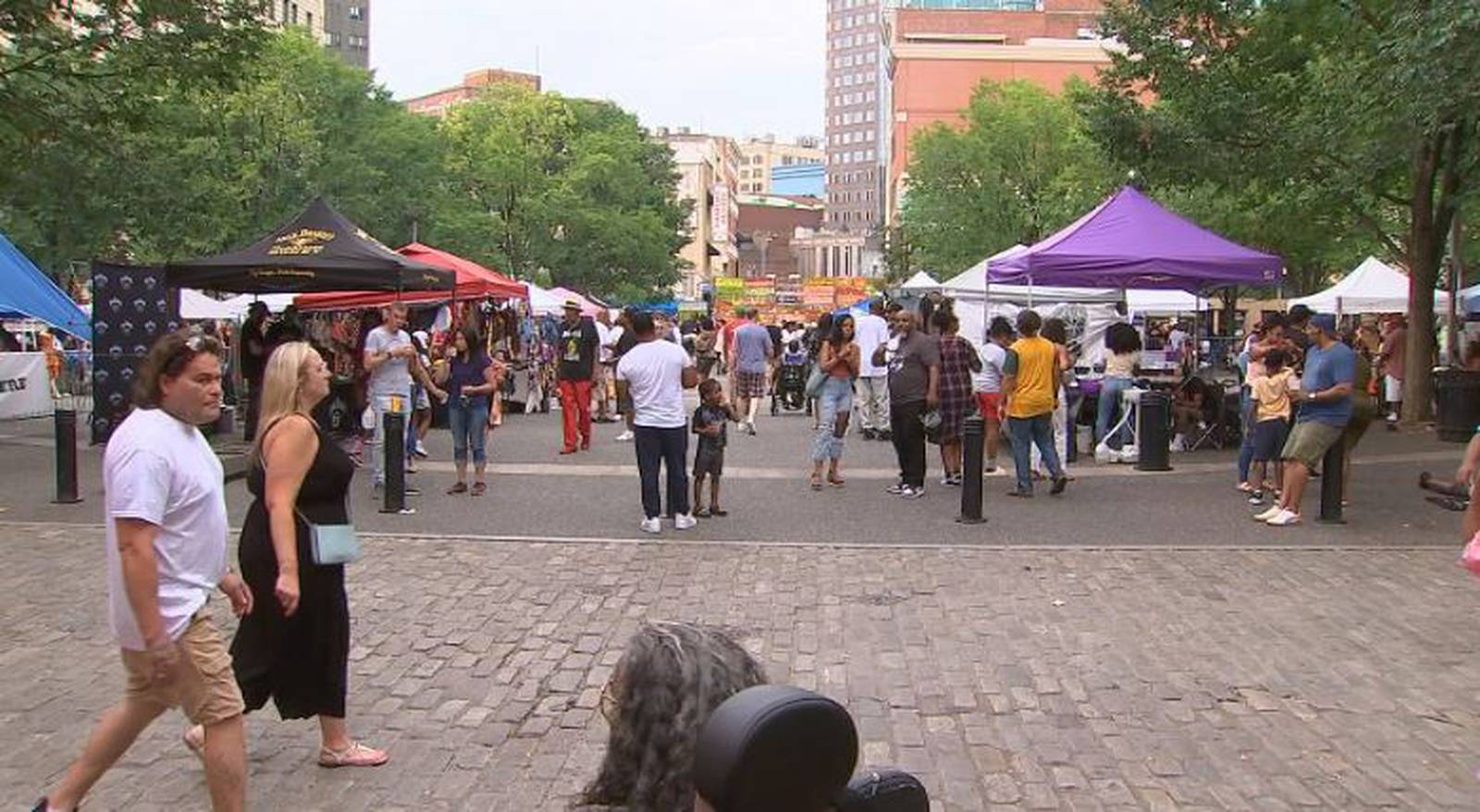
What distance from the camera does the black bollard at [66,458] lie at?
11.2 m

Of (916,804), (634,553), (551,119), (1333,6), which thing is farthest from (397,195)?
(916,804)

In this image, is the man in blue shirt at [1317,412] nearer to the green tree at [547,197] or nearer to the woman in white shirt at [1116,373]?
the woman in white shirt at [1116,373]

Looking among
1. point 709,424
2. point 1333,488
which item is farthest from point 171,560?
point 1333,488

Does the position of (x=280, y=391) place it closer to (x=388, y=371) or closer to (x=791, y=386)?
(x=388, y=371)

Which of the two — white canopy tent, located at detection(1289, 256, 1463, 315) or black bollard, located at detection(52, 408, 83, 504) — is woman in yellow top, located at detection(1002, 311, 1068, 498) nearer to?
black bollard, located at detection(52, 408, 83, 504)

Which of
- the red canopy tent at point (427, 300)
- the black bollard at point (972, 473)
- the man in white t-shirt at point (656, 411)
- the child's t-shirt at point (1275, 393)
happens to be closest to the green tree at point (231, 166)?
the red canopy tent at point (427, 300)

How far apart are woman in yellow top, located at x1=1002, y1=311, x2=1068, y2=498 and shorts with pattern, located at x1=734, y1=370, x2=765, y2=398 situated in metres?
7.50

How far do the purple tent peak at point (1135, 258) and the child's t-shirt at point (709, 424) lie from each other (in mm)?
5045

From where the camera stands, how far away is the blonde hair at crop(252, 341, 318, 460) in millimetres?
4500

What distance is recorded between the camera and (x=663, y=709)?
2.06 meters

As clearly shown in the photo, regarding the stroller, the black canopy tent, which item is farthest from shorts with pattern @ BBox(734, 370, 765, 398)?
the black canopy tent

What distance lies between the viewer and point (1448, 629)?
7043 millimetres

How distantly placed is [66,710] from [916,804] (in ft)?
16.2

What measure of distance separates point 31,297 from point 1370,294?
24.4 m
